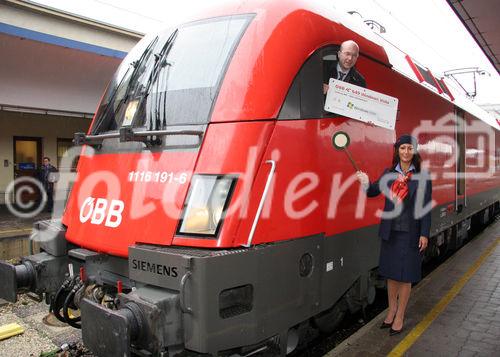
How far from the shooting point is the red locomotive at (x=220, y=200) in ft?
8.73

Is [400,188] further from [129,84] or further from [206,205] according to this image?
[129,84]

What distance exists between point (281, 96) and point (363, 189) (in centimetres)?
125

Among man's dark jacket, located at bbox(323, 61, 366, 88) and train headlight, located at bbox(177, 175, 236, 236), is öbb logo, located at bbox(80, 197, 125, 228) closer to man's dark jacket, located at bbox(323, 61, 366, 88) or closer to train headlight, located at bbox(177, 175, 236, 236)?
train headlight, located at bbox(177, 175, 236, 236)

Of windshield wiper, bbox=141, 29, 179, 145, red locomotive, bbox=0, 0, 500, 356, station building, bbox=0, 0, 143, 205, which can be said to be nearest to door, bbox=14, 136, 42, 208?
station building, bbox=0, 0, 143, 205

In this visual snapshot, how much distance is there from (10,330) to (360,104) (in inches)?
160

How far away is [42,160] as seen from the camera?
14.8 m

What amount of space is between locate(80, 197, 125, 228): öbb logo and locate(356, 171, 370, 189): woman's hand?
190cm

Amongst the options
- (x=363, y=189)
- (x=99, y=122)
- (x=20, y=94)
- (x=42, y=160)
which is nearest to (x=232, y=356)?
(x=363, y=189)

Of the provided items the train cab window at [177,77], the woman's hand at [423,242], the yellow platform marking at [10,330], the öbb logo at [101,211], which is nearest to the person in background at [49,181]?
the yellow platform marking at [10,330]

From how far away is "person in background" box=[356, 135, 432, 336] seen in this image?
12.6 ft

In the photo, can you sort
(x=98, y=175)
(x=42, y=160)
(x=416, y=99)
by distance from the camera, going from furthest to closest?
(x=42, y=160), (x=416, y=99), (x=98, y=175)

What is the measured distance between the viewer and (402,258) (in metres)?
3.86

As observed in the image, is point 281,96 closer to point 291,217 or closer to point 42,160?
point 291,217

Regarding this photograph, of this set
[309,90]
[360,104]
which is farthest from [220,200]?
[360,104]
